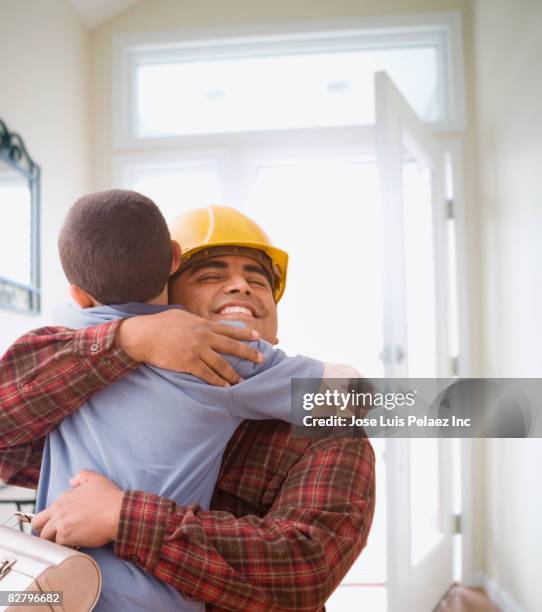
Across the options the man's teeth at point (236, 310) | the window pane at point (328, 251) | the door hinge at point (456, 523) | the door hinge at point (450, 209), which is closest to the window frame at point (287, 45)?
the door hinge at point (450, 209)

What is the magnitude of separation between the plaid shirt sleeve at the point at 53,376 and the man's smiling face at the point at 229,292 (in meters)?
0.24

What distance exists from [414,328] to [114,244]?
7.87 feet

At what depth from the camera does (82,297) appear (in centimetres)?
85

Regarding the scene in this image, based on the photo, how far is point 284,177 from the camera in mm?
Result: 4008

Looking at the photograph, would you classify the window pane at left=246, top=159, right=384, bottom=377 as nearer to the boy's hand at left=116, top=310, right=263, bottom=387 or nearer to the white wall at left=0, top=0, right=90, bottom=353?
the white wall at left=0, top=0, right=90, bottom=353

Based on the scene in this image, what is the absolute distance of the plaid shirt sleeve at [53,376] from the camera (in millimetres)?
770

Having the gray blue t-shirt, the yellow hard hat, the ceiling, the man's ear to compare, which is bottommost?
the gray blue t-shirt

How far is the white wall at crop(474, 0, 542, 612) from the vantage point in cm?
261

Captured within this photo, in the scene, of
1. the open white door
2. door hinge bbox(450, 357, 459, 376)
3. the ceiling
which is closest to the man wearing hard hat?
the open white door

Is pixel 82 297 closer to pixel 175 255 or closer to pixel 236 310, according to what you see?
pixel 175 255

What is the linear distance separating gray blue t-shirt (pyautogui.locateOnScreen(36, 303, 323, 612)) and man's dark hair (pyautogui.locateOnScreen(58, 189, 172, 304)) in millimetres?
Result: 37

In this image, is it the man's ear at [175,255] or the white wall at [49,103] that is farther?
the white wall at [49,103]

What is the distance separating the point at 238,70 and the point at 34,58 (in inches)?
47.9

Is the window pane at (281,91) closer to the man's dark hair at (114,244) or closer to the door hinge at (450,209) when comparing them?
the door hinge at (450,209)
